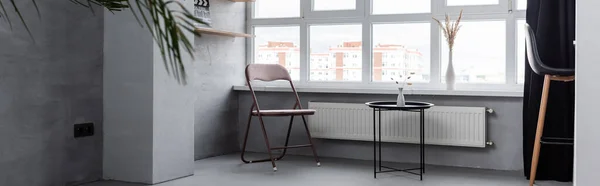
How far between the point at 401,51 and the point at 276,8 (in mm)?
1326

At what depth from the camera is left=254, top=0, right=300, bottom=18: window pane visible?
17.9 ft

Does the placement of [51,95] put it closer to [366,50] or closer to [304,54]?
[304,54]

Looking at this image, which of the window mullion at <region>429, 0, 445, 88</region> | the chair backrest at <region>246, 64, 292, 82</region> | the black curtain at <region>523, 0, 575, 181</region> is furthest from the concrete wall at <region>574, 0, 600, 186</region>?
the chair backrest at <region>246, 64, 292, 82</region>

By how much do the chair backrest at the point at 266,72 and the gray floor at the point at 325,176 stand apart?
0.73m

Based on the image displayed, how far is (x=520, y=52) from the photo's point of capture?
179 inches

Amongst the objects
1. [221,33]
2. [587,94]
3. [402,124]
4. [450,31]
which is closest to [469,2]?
[450,31]

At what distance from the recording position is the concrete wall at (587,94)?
2.38 m

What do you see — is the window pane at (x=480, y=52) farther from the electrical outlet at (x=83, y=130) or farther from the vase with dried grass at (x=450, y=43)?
the electrical outlet at (x=83, y=130)

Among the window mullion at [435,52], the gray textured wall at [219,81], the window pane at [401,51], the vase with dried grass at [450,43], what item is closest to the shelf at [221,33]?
the gray textured wall at [219,81]

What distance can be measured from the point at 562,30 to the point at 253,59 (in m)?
2.84

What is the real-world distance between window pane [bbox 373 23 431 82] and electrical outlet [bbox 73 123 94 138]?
2.47 meters

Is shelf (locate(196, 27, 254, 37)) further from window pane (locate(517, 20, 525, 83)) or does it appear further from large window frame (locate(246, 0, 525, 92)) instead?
window pane (locate(517, 20, 525, 83))

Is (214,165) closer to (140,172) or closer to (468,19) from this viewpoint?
(140,172)

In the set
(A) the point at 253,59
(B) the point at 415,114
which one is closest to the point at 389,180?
(B) the point at 415,114
